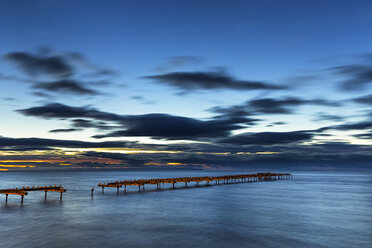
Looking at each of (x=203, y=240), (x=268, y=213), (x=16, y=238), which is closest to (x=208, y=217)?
(x=268, y=213)

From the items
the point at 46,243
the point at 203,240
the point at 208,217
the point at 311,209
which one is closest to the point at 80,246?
the point at 46,243

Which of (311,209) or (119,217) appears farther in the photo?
(311,209)

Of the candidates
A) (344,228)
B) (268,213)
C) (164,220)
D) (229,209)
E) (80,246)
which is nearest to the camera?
(80,246)

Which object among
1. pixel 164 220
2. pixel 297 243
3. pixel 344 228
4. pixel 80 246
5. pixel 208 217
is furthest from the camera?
pixel 208 217

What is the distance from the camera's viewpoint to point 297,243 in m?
34.4

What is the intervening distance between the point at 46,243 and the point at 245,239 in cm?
2325

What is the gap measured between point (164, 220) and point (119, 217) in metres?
7.99

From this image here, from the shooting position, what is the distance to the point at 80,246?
1264 inches

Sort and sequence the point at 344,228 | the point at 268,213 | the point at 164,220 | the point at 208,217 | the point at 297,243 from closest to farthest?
the point at 297,243, the point at 344,228, the point at 164,220, the point at 208,217, the point at 268,213

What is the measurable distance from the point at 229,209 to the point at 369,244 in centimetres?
2954

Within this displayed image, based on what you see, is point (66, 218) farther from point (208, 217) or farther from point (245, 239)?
point (245, 239)

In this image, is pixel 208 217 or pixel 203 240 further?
pixel 208 217

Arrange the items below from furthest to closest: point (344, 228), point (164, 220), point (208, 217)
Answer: point (208, 217) < point (164, 220) < point (344, 228)

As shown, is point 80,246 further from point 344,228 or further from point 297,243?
point 344,228
